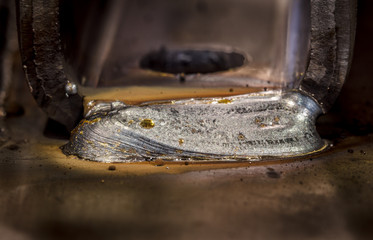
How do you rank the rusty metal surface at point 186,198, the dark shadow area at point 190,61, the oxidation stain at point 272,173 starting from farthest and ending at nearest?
1. the dark shadow area at point 190,61
2. the oxidation stain at point 272,173
3. the rusty metal surface at point 186,198

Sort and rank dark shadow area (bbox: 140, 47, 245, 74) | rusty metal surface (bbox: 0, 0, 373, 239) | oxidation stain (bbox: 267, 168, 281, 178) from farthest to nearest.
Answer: dark shadow area (bbox: 140, 47, 245, 74) → oxidation stain (bbox: 267, 168, 281, 178) → rusty metal surface (bbox: 0, 0, 373, 239)

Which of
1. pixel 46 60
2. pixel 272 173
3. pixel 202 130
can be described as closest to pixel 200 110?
pixel 202 130

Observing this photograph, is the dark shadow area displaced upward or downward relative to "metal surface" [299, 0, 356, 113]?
downward

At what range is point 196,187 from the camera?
2.96 feet

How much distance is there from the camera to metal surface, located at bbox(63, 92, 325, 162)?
102 centimetres

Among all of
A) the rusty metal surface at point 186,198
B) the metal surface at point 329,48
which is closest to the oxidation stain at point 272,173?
the rusty metal surface at point 186,198

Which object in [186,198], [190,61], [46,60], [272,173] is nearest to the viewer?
[186,198]

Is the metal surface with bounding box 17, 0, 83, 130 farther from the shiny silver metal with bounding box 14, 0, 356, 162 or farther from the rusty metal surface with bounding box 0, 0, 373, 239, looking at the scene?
the rusty metal surface with bounding box 0, 0, 373, 239

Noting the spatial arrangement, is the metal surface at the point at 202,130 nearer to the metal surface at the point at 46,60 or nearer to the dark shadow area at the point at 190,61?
the metal surface at the point at 46,60

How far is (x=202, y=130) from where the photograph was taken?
105 cm

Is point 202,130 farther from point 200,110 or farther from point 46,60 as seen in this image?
point 46,60

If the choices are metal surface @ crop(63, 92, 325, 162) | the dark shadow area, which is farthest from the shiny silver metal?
the dark shadow area

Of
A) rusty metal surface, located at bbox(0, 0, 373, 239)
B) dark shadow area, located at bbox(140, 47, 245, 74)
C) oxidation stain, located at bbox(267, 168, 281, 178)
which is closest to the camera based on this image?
rusty metal surface, located at bbox(0, 0, 373, 239)

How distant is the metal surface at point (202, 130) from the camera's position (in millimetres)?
1023
